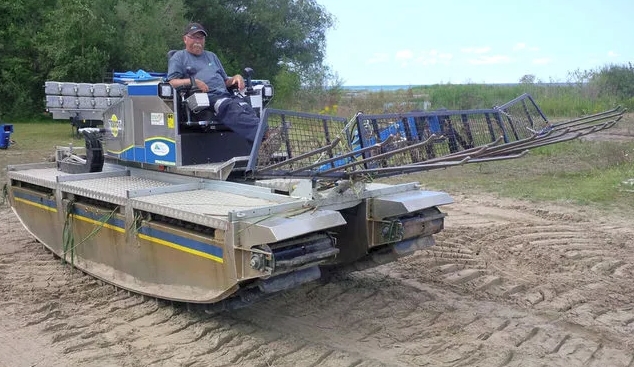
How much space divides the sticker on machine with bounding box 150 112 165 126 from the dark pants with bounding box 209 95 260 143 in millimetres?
450

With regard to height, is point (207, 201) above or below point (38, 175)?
below

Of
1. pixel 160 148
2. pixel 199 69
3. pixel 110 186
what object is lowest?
pixel 110 186

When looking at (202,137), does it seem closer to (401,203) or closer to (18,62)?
(401,203)

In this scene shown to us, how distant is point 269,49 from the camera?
1225 inches

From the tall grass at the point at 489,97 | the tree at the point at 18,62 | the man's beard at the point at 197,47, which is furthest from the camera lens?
the tree at the point at 18,62

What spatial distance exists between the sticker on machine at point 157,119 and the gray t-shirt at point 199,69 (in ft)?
1.10

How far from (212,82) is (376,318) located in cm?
254

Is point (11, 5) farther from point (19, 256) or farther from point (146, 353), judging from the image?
point (146, 353)

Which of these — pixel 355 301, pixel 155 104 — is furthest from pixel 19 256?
pixel 355 301

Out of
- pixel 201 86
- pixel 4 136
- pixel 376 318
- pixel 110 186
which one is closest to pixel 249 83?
pixel 201 86

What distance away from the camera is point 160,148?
6.12 m

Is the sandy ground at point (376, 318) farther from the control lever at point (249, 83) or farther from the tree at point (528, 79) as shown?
the tree at point (528, 79)

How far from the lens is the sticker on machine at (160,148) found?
6.05 meters

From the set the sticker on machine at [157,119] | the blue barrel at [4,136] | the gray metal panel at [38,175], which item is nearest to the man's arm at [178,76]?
the sticker on machine at [157,119]
